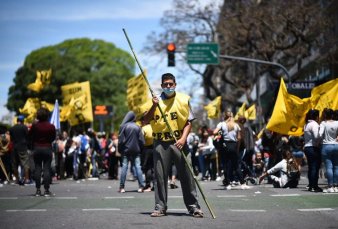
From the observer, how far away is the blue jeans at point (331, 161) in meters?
17.3

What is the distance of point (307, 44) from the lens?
4259 cm

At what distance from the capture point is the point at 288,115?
21.0m

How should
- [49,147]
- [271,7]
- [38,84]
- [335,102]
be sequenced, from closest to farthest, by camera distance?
1. [49,147]
2. [335,102]
3. [38,84]
4. [271,7]

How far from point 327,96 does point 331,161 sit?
3.23 m

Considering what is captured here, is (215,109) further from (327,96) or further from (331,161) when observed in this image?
(331,161)

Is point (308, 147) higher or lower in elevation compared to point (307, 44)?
lower

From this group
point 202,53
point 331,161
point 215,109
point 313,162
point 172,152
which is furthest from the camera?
point 202,53

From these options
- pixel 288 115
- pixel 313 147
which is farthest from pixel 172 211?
pixel 288 115

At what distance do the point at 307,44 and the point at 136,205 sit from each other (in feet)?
97.2

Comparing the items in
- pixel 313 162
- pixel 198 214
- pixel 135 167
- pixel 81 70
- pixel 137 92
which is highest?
pixel 81 70

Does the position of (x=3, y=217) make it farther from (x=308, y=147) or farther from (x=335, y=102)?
(x=335, y=102)

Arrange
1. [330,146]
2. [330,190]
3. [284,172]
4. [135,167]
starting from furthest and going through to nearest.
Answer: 1. [284,172]
2. [135,167]
3. [330,146]
4. [330,190]

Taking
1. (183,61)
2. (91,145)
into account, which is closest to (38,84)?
(91,145)

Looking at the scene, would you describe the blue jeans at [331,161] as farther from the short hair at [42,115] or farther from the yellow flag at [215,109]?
the yellow flag at [215,109]
